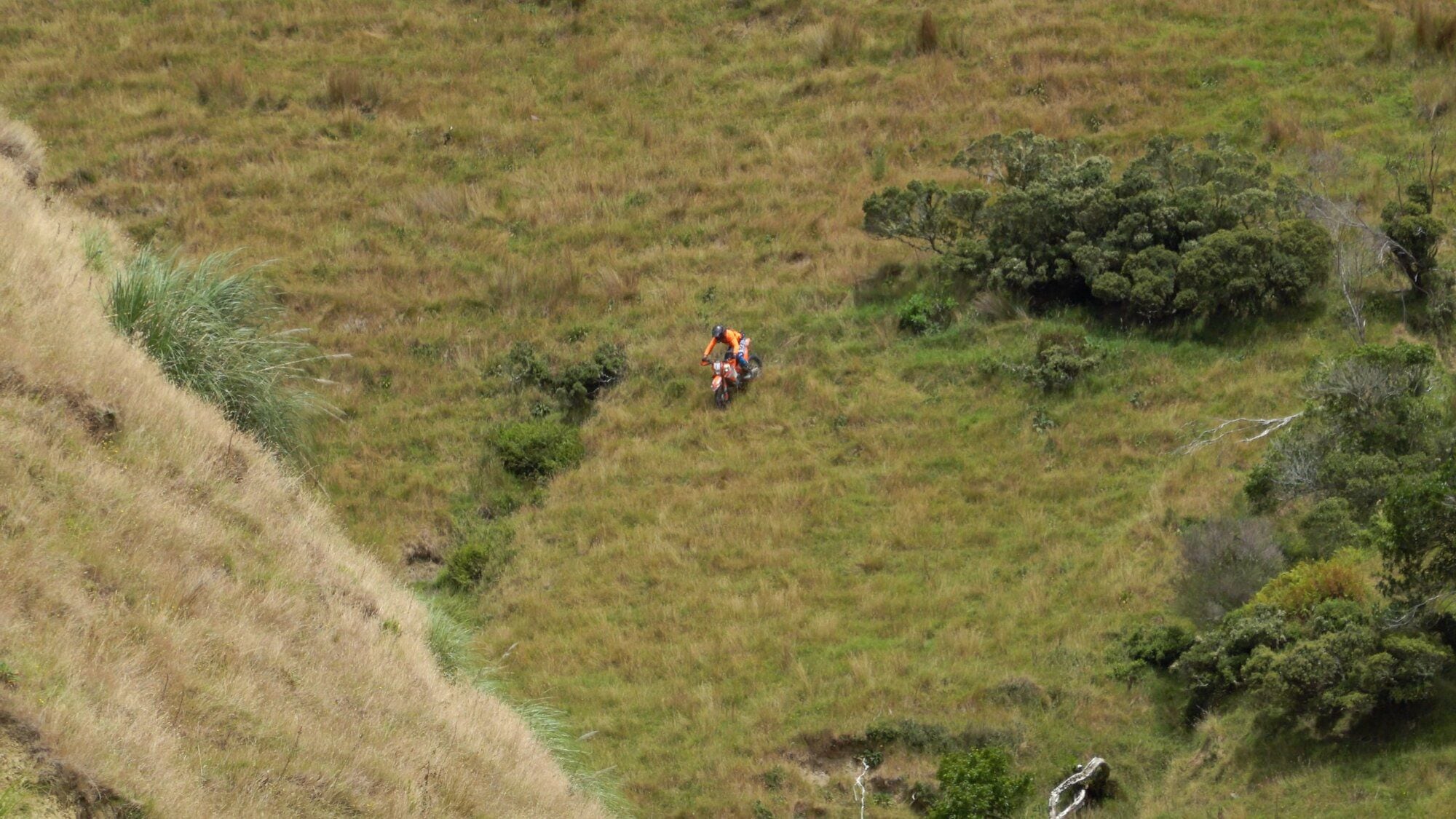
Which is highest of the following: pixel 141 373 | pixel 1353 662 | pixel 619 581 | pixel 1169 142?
pixel 141 373

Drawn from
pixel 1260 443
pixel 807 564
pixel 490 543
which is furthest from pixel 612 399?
pixel 1260 443

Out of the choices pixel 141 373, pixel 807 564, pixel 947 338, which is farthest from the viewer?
pixel 947 338

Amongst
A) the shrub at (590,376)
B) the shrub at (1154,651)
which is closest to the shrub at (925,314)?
the shrub at (590,376)

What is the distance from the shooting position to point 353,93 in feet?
106

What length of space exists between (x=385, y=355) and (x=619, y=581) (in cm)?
743

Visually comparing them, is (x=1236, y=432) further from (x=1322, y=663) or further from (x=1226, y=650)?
(x=1322, y=663)

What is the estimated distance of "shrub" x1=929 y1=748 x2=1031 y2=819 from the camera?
15.4 m

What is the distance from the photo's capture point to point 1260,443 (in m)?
20.5

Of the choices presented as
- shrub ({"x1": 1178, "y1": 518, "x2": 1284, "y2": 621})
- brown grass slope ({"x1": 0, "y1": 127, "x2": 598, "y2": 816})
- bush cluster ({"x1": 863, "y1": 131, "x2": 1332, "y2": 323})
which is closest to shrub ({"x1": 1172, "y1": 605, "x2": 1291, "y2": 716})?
shrub ({"x1": 1178, "y1": 518, "x2": 1284, "y2": 621})

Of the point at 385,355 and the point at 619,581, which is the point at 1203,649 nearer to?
the point at 619,581

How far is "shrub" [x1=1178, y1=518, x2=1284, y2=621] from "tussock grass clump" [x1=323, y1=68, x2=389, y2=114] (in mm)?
20838

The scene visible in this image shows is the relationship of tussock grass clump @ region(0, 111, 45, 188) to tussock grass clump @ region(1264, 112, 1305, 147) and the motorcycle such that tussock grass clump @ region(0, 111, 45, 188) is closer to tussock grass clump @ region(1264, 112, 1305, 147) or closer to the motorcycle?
the motorcycle

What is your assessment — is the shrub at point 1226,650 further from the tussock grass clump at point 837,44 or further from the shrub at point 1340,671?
the tussock grass clump at point 837,44

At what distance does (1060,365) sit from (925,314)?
2844mm
